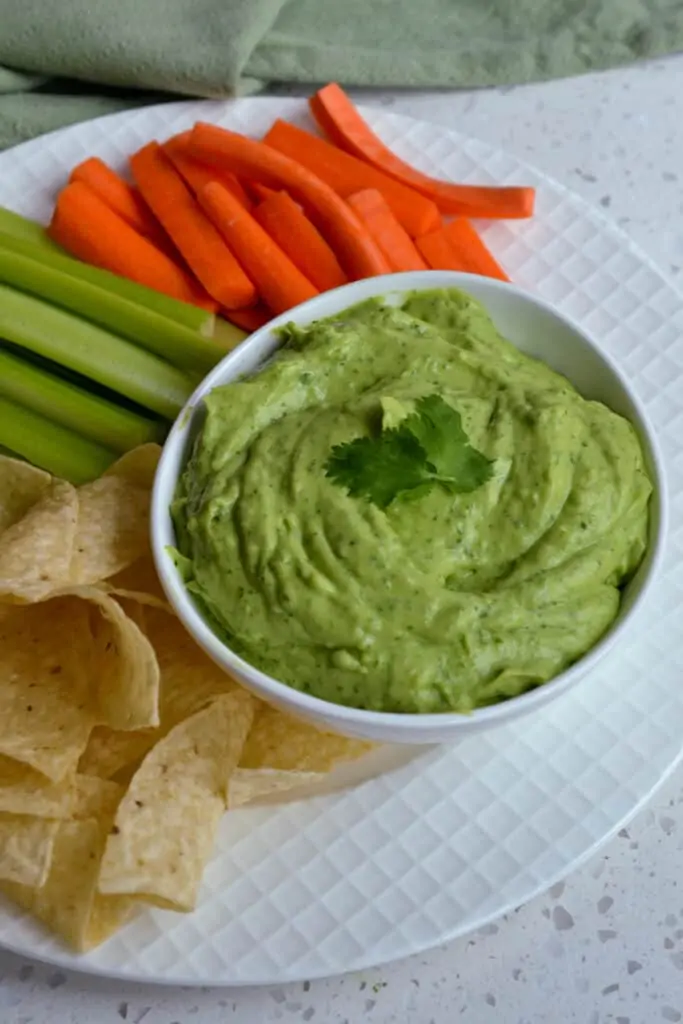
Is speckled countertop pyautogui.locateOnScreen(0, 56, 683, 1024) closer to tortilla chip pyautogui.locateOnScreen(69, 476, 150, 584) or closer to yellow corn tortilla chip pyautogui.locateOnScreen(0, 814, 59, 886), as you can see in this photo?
yellow corn tortilla chip pyautogui.locateOnScreen(0, 814, 59, 886)

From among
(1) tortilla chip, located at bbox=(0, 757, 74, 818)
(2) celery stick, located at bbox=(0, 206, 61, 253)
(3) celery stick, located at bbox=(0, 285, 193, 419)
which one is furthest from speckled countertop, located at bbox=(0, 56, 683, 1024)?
(2) celery stick, located at bbox=(0, 206, 61, 253)

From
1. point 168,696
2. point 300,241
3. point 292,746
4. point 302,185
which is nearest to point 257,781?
point 292,746

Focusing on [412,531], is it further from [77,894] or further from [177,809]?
[77,894]

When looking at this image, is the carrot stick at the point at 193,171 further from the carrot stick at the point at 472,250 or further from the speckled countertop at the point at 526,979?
the speckled countertop at the point at 526,979

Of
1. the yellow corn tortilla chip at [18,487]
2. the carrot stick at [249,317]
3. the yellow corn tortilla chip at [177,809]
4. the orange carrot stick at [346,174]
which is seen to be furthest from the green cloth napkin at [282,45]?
the yellow corn tortilla chip at [177,809]

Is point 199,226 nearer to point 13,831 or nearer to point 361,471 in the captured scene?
point 361,471

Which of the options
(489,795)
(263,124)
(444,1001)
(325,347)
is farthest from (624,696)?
(263,124)

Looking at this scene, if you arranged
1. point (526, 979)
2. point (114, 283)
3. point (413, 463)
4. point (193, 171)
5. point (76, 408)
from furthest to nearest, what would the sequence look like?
point (193, 171)
point (114, 283)
point (76, 408)
point (526, 979)
point (413, 463)

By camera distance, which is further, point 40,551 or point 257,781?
point 40,551
